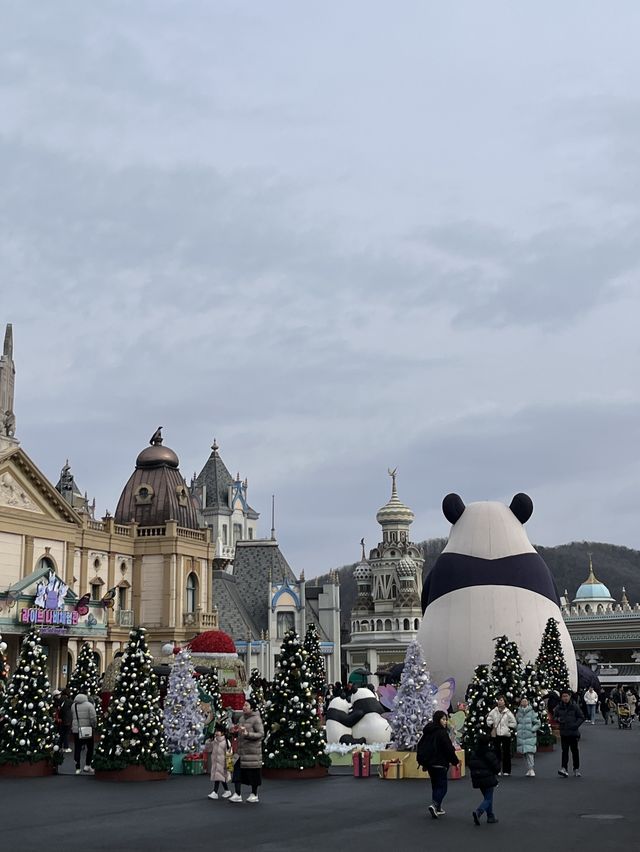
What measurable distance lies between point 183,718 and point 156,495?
32340 millimetres

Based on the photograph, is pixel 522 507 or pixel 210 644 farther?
pixel 210 644

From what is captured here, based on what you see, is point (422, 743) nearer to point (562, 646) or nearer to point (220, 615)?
point (562, 646)

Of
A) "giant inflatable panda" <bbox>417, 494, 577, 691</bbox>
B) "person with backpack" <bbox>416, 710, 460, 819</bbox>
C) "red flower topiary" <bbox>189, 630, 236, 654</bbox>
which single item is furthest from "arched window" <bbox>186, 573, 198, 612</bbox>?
"person with backpack" <bbox>416, 710, 460, 819</bbox>

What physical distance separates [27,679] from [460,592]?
13.6m

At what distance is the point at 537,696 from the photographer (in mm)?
25188

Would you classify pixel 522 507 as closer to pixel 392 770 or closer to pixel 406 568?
pixel 392 770

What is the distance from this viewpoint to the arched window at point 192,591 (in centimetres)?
5353

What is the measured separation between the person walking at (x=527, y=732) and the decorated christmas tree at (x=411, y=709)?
188cm

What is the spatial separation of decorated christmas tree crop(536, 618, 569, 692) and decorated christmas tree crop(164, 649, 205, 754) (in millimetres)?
10950

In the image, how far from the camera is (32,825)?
1380 cm

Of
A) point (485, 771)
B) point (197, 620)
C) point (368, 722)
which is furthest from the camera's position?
point (197, 620)

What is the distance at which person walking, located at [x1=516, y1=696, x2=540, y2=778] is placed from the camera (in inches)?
794

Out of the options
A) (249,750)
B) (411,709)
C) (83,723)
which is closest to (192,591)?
(83,723)

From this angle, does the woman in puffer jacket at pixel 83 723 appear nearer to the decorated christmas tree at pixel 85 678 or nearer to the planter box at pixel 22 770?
the planter box at pixel 22 770
